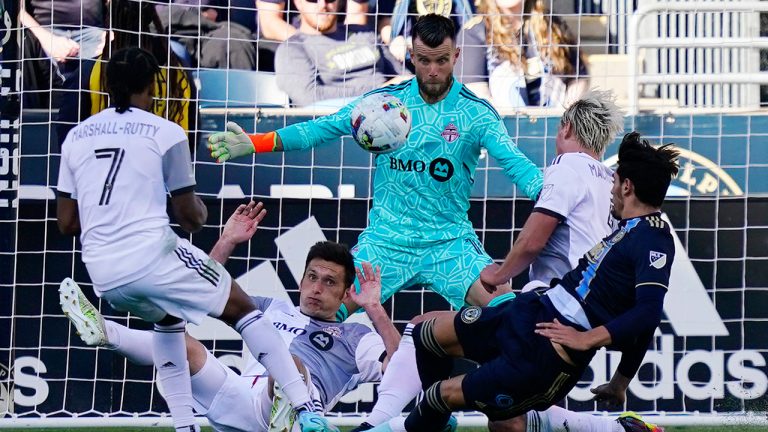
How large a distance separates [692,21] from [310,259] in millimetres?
4455

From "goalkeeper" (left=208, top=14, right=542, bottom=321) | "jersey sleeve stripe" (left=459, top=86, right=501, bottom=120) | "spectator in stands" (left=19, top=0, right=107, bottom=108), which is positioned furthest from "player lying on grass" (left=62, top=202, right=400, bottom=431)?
"spectator in stands" (left=19, top=0, right=107, bottom=108)

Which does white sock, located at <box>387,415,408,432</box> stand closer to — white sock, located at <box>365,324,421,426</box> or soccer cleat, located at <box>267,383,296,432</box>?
white sock, located at <box>365,324,421,426</box>

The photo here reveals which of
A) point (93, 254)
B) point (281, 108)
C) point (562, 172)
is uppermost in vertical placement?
point (281, 108)

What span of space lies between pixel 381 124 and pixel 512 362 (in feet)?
5.01

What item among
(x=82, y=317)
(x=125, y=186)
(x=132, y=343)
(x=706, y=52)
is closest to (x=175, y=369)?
(x=132, y=343)

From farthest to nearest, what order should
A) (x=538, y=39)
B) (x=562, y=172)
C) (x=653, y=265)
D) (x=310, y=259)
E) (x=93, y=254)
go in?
(x=538, y=39) < (x=310, y=259) < (x=562, y=172) < (x=93, y=254) < (x=653, y=265)

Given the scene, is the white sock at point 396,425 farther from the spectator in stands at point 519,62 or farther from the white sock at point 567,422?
the spectator in stands at point 519,62

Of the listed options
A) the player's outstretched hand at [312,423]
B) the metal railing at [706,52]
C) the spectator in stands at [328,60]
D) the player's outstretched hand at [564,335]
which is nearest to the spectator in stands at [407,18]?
the spectator in stands at [328,60]

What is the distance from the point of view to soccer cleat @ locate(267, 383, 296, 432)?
5.43 meters

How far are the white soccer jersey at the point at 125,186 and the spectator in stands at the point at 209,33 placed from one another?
3693 millimetres

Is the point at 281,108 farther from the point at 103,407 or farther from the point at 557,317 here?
the point at 557,317

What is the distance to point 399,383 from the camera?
5.73 metres

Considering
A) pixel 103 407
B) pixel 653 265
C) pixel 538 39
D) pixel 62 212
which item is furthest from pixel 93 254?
pixel 538 39

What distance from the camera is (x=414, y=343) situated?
5477 mm
